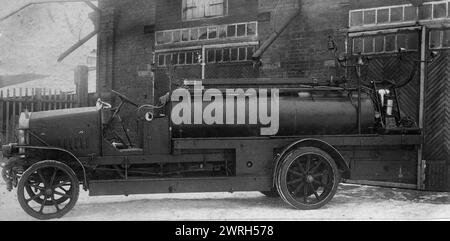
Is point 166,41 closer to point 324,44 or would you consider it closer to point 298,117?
point 324,44

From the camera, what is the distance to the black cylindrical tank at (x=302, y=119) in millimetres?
6594

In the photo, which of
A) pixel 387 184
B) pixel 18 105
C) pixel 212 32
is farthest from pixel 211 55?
pixel 18 105

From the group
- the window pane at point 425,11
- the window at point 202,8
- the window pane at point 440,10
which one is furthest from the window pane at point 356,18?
the window at point 202,8

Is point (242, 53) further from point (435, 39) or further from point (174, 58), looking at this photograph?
point (435, 39)

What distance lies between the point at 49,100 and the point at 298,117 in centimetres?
825

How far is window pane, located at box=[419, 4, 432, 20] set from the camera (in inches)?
327

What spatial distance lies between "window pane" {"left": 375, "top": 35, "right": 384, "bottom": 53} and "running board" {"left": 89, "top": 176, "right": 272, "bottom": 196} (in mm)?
3714

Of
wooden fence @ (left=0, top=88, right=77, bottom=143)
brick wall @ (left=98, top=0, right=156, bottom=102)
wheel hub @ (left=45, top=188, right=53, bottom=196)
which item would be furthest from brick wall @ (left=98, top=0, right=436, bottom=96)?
wheel hub @ (left=45, top=188, right=53, bottom=196)

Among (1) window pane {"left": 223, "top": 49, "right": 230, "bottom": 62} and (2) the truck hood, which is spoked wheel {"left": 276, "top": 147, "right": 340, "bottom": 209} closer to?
(2) the truck hood

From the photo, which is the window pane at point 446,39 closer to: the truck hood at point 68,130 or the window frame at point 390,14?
the window frame at point 390,14

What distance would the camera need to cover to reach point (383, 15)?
8.74 meters

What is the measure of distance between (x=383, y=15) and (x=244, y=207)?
447cm

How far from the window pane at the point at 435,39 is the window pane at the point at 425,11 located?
→ 0.29m
